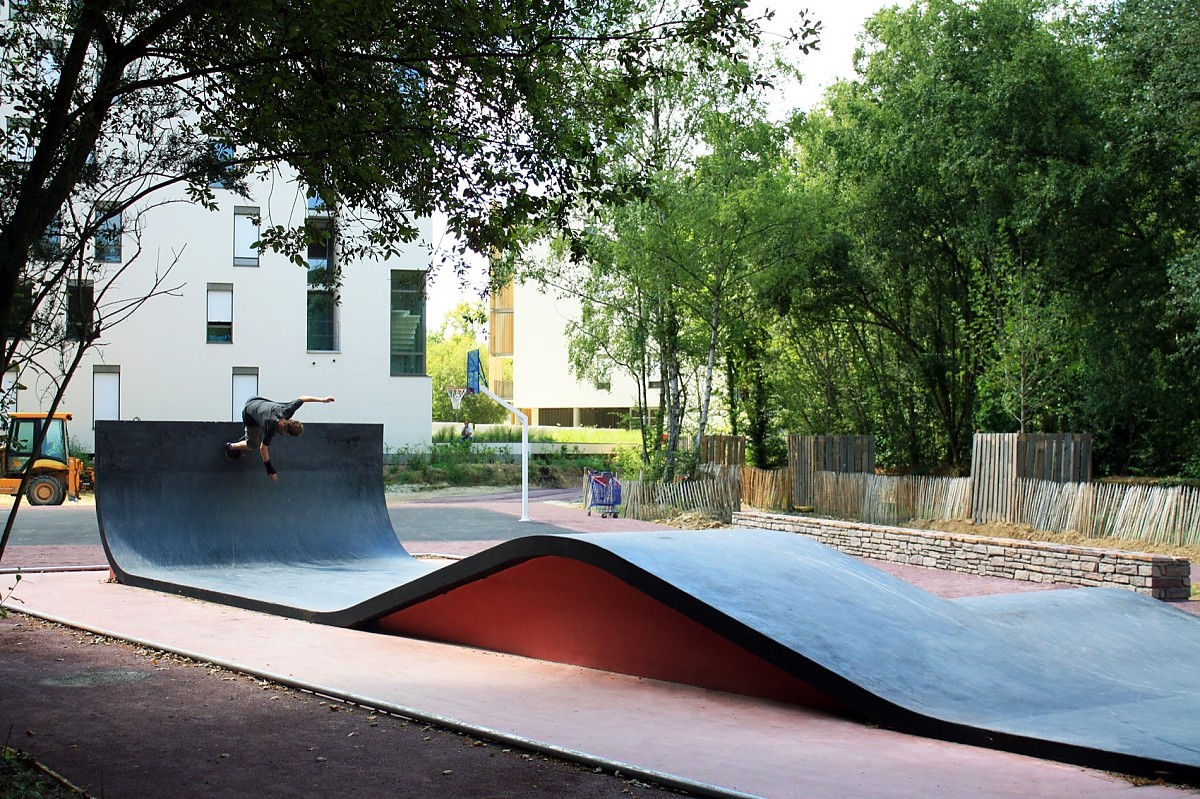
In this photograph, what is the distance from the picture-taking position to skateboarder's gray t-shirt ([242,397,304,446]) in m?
12.4

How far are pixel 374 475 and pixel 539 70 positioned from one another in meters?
8.95

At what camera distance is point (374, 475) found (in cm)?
→ 1437

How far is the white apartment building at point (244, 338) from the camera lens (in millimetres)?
31469

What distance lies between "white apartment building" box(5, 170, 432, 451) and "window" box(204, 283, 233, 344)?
29 mm

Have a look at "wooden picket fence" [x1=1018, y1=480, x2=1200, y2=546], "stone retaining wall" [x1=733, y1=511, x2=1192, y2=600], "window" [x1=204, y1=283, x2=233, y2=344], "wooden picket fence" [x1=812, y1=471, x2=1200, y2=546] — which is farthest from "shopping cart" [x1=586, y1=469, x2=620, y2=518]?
"window" [x1=204, y1=283, x2=233, y2=344]

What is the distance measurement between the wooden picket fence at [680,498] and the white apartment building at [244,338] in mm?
11428

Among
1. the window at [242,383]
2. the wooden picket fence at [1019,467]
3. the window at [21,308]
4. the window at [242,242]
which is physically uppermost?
the window at [242,242]

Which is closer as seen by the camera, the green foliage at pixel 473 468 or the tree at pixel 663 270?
the tree at pixel 663 270

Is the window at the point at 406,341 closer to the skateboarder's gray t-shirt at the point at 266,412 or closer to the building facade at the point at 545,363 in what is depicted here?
the building facade at the point at 545,363

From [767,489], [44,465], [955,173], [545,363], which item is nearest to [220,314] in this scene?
[44,465]

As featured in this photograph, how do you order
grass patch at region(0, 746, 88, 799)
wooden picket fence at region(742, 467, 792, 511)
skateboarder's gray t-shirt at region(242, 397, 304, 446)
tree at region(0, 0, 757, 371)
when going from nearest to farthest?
grass patch at region(0, 746, 88, 799), tree at region(0, 0, 757, 371), skateboarder's gray t-shirt at region(242, 397, 304, 446), wooden picket fence at region(742, 467, 792, 511)

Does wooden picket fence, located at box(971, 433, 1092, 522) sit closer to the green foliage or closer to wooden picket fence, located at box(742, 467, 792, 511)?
wooden picket fence, located at box(742, 467, 792, 511)

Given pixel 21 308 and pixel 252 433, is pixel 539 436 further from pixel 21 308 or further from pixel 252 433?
pixel 21 308

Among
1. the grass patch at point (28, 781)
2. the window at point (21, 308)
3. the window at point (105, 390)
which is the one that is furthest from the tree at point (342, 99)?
the window at point (105, 390)
